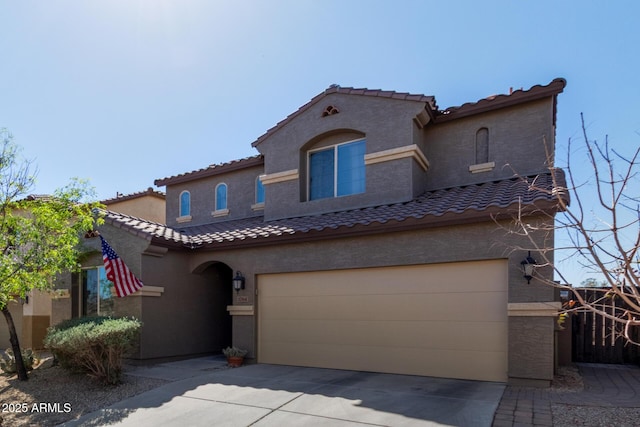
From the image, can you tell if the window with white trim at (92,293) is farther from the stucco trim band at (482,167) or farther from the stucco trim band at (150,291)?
the stucco trim band at (482,167)

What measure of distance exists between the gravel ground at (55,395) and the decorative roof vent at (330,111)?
8.31 meters

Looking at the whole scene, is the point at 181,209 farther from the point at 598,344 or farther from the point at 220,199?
the point at 598,344

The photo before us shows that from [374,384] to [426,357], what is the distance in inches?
55.7

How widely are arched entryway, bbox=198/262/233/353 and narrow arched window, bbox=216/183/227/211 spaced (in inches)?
110

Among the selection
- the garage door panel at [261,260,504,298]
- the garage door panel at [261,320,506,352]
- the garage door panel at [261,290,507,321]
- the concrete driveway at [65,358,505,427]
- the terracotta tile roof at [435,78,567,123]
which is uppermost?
the terracotta tile roof at [435,78,567,123]

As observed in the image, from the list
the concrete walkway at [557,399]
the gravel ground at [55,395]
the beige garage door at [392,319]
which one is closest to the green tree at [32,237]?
the gravel ground at [55,395]

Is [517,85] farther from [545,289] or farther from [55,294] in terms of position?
[55,294]

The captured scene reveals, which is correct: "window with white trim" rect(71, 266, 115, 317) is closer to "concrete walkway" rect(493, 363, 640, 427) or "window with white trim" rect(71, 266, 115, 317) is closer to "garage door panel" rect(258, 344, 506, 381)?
"garage door panel" rect(258, 344, 506, 381)

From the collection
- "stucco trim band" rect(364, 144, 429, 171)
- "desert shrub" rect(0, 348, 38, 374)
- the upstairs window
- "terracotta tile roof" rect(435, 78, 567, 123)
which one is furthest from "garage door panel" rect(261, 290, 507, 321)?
"desert shrub" rect(0, 348, 38, 374)

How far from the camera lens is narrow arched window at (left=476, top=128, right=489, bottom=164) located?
1101cm

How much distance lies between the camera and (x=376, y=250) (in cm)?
944

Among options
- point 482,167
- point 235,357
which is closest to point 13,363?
point 235,357

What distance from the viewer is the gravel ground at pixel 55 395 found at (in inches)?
277

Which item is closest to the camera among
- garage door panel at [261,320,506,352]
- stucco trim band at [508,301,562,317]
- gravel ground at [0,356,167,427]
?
gravel ground at [0,356,167,427]
